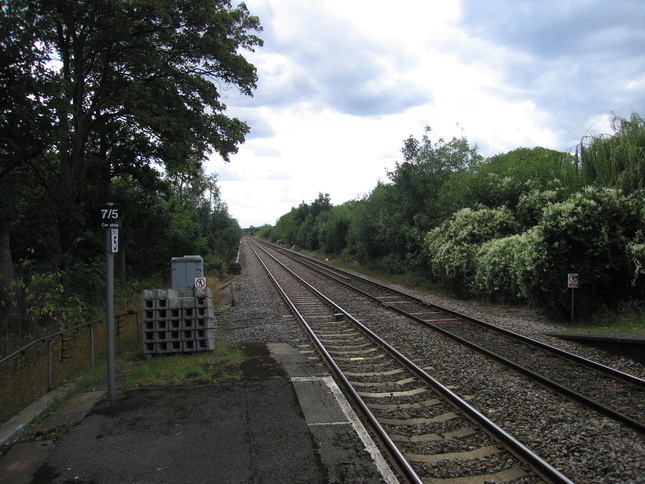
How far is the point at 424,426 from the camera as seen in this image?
5.24 metres

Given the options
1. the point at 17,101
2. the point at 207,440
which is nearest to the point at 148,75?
the point at 17,101

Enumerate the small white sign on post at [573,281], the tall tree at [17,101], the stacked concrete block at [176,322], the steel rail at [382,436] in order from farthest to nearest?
the small white sign on post at [573,281]
the tall tree at [17,101]
the stacked concrete block at [176,322]
the steel rail at [382,436]

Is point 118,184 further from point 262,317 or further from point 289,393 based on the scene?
point 289,393

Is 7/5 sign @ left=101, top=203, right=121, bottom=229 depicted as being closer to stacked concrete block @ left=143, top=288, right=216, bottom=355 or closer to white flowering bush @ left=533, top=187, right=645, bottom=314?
stacked concrete block @ left=143, top=288, right=216, bottom=355

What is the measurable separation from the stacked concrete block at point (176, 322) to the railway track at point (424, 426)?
2.30 metres

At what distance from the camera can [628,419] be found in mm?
4953

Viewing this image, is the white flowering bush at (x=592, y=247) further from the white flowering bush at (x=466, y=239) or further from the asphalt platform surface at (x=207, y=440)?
the asphalt platform surface at (x=207, y=440)

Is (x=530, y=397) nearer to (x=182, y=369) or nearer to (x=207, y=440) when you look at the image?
(x=207, y=440)

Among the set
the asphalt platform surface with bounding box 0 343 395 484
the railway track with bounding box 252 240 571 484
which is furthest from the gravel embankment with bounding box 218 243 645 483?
the asphalt platform surface with bounding box 0 343 395 484

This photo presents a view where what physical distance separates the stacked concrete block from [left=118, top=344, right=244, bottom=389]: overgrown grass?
182 mm

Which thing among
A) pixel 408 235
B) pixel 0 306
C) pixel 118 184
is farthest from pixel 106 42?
pixel 408 235

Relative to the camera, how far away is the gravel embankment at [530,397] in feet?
14.1

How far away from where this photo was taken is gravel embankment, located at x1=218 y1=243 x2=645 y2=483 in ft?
14.1

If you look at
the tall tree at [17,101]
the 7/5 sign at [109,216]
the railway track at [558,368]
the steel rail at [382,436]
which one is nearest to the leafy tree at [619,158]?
the railway track at [558,368]
